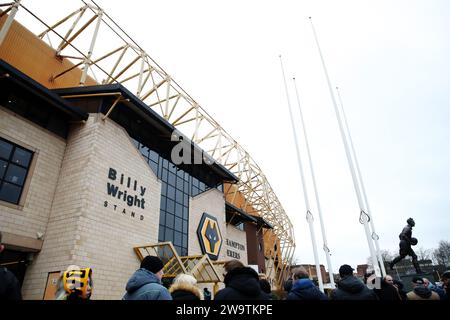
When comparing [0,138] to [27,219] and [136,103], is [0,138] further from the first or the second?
[136,103]

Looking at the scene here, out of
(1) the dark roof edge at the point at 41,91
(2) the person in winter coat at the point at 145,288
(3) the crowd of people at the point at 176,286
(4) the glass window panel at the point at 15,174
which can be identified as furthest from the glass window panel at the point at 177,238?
(2) the person in winter coat at the point at 145,288

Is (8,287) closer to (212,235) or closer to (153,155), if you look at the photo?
(153,155)

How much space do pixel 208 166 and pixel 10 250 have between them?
39.8ft

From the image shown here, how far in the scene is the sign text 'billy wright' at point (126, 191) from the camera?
Answer: 11305 mm

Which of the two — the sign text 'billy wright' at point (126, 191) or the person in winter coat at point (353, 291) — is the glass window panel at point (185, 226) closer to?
the sign text 'billy wright' at point (126, 191)

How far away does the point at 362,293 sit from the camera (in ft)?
12.2

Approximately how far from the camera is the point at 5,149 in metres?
9.45

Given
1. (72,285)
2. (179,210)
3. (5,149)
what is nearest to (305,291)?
(72,285)

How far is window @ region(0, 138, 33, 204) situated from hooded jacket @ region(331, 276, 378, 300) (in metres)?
10.3

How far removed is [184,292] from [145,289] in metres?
0.45

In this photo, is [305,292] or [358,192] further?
[358,192]

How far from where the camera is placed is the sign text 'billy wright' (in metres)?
11.3

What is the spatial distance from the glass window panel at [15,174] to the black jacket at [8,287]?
874 cm

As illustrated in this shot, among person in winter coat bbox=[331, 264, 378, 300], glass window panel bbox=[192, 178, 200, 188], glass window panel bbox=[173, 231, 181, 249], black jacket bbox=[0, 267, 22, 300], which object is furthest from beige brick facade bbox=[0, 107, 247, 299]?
person in winter coat bbox=[331, 264, 378, 300]
